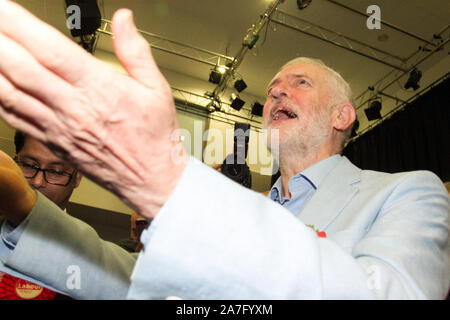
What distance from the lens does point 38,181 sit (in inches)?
70.4

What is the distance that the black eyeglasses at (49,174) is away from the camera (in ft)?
5.98

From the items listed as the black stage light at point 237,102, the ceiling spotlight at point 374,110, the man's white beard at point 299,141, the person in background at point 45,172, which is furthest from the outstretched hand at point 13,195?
the ceiling spotlight at point 374,110

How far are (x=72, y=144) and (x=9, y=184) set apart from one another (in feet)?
1.93

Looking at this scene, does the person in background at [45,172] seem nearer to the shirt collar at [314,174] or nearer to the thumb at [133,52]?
the shirt collar at [314,174]

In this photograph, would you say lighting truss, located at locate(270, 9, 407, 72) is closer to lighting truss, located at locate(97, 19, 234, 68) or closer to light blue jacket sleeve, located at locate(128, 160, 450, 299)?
lighting truss, located at locate(97, 19, 234, 68)

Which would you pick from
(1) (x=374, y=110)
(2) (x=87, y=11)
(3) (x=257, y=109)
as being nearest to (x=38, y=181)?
(2) (x=87, y=11)

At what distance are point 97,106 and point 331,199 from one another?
3.18 feet

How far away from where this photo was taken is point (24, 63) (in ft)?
1.40

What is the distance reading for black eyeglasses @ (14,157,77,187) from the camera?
5.98 feet

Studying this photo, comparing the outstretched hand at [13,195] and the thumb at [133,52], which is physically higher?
the thumb at [133,52]

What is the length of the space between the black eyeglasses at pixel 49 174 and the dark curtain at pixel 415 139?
591 cm

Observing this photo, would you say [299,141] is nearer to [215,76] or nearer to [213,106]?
[215,76]

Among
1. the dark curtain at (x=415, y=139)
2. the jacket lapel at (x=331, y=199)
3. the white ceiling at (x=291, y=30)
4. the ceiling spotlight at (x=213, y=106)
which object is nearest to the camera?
the jacket lapel at (x=331, y=199)
